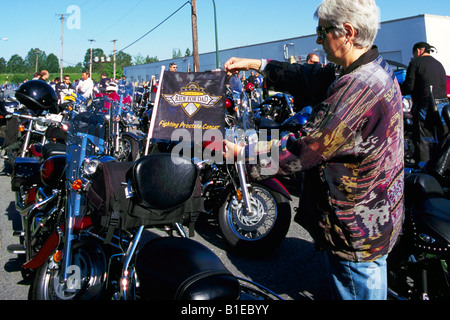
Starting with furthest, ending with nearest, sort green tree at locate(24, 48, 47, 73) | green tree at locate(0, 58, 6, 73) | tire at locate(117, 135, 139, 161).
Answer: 1. green tree at locate(0, 58, 6, 73)
2. green tree at locate(24, 48, 47, 73)
3. tire at locate(117, 135, 139, 161)

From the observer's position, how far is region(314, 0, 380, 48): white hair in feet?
4.59

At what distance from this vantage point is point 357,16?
4.59ft

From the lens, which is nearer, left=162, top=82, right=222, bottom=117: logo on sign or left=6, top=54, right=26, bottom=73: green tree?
left=162, top=82, right=222, bottom=117: logo on sign

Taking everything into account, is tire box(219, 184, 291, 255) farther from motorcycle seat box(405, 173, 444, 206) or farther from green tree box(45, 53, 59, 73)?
green tree box(45, 53, 59, 73)

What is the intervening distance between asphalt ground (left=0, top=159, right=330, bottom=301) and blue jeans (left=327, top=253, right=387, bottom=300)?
4.93 ft

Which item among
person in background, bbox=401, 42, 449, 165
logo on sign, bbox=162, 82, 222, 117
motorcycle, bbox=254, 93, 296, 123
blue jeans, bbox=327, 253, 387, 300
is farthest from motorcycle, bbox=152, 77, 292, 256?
motorcycle, bbox=254, 93, 296, 123

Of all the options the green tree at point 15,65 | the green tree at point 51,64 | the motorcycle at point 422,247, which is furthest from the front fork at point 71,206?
the green tree at point 15,65

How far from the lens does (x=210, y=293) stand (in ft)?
5.08

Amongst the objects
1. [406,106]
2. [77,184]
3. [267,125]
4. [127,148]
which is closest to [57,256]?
[77,184]

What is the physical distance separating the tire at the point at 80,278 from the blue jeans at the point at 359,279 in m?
1.51

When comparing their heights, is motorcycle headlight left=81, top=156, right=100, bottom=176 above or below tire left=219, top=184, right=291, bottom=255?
above

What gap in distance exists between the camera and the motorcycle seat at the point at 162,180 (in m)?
2.00

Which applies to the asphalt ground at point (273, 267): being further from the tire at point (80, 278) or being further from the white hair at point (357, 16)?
the white hair at point (357, 16)

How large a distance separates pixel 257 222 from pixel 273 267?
43 cm
